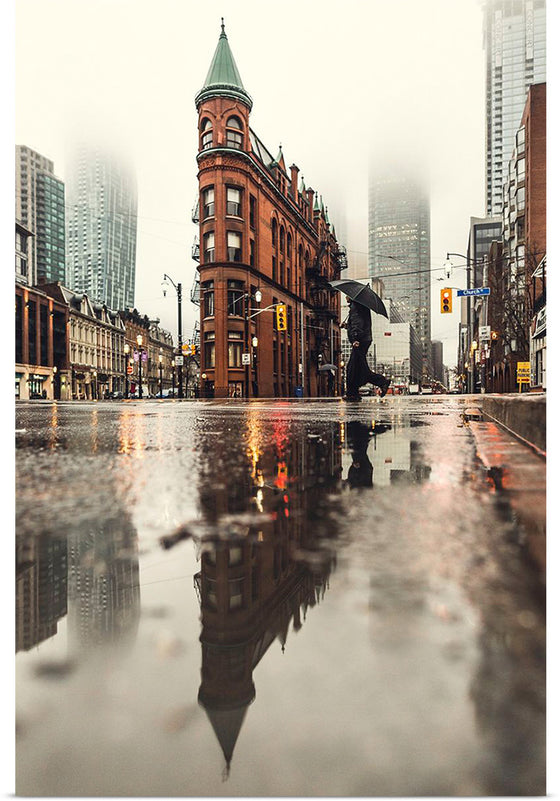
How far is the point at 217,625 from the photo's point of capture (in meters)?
0.94

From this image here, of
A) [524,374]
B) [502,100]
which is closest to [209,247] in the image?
[524,374]

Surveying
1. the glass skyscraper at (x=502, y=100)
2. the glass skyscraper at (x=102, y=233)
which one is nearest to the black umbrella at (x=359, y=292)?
the glass skyscraper at (x=102, y=233)

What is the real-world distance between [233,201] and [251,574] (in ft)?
147

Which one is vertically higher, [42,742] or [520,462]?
[520,462]

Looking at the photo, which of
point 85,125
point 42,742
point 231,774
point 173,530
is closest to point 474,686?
point 231,774

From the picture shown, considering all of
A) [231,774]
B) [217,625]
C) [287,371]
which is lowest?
[231,774]

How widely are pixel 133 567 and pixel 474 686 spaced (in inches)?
32.9

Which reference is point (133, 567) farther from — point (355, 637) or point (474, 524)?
point (474, 524)

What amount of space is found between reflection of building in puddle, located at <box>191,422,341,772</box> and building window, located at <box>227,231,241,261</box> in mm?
42186

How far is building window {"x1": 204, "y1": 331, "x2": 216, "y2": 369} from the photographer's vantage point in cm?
4109

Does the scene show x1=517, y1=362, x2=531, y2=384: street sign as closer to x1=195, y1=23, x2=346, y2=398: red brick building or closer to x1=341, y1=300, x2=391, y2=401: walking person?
x1=341, y1=300, x2=391, y2=401: walking person

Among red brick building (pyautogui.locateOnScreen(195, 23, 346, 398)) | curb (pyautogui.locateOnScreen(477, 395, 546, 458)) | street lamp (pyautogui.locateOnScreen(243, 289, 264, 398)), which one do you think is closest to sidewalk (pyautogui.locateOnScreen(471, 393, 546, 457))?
curb (pyautogui.locateOnScreen(477, 395, 546, 458))

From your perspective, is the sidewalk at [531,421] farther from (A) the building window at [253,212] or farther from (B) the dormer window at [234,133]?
(B) the dormer window at [234,133]

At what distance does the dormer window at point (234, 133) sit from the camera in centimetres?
4178
